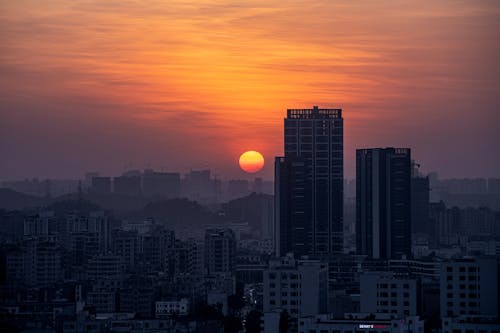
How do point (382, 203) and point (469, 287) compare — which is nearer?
point (469, 287)

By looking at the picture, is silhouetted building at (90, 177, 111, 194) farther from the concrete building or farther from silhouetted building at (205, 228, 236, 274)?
the concrete building

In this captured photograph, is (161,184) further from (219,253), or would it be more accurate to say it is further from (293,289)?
(293,289)

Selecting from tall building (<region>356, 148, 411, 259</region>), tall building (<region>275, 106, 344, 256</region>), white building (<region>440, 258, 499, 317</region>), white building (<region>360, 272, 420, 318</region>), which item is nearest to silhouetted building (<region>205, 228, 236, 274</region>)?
tall building (<region>275, 106, 344, 256</region>)

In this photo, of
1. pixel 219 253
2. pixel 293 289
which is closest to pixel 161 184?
pixel 219 253

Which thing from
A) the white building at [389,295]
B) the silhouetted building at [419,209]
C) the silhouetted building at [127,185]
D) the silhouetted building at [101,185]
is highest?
the silhouetted building at [127,185]

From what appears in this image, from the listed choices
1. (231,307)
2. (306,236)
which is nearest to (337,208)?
(306,236)

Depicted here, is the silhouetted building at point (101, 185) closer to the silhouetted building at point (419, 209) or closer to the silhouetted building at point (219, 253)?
the silhouetted building at point (219, 253)

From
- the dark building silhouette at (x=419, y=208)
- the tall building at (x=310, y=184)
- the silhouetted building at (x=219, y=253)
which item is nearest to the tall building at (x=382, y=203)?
the dark building silhouette at (x=419, y=208)
